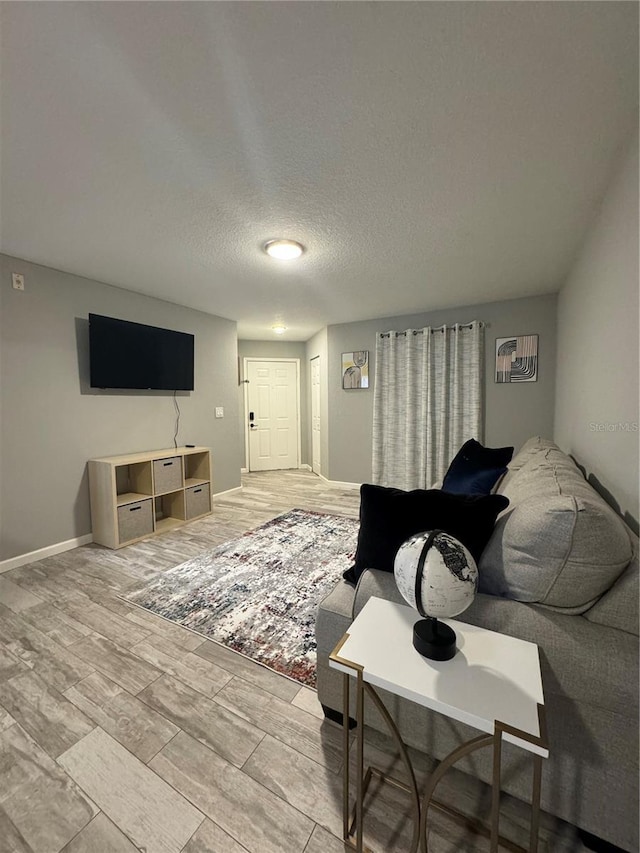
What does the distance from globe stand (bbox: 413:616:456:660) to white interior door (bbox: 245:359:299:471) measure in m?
5.41

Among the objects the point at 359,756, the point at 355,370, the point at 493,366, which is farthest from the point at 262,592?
the point at 493,366

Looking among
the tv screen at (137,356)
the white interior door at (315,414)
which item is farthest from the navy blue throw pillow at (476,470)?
the white interior door at (315,414)

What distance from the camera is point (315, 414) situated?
5977 millimetres

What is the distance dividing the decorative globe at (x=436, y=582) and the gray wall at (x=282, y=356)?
529 cm

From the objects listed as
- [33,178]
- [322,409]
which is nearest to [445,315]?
[322,409]

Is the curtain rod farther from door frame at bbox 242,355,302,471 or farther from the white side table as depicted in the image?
the white side table

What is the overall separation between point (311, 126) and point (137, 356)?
8.86ft

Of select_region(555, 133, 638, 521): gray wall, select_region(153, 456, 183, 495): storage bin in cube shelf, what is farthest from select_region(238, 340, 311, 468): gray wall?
select_region(555, 133, 638, 521): gray wall

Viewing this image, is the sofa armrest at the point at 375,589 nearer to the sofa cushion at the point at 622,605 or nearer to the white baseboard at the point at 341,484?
the sofa cushion at the point at 622,605

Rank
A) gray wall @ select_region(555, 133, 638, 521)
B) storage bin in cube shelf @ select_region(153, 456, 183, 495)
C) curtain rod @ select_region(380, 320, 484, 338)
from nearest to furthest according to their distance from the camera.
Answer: gray wall @ select_region(555, 133, 638, 521), storage bin in cube shelf @ select_region(153, 456, 183, 495), curtain rod @ select_region(380, 320, 484, 338)

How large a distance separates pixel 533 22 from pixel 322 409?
4.52m

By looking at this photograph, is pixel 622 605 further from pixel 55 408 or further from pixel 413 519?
pixel 55 408

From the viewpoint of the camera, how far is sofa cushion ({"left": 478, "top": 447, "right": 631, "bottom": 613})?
0.89 meters

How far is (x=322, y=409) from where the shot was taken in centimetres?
537
